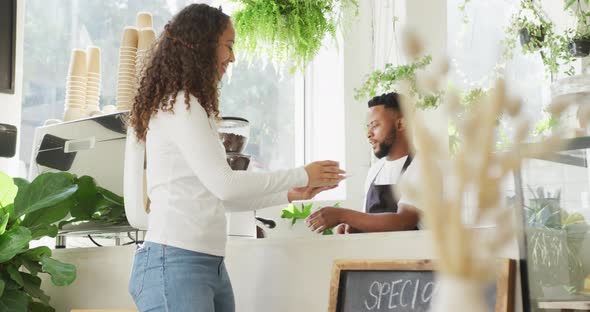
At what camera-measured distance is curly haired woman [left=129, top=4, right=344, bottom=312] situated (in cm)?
155

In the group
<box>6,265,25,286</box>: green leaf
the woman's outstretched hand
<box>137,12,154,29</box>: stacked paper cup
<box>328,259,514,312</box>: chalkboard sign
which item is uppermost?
<box>137,12,154,29</box>: stacked paper cup

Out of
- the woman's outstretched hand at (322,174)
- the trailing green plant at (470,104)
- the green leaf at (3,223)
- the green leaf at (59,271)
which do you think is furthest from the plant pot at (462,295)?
the green leaf at (3,223)

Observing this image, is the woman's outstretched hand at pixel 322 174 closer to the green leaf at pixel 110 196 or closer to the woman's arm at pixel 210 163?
the woman's arm at pixel 210 163

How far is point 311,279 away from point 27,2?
2.44 meters

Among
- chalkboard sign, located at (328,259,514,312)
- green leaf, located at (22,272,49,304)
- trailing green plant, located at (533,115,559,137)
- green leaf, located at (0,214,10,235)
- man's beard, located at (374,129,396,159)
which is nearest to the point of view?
→ trailing green plant, located at (533,115,559,137)

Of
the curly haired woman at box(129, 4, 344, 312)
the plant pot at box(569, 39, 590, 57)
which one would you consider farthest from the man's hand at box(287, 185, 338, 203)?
the plant pot at box(569, 39, 590, 57)

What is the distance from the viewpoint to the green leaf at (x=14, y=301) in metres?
2.31

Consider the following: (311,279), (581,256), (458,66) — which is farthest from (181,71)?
(458,66)

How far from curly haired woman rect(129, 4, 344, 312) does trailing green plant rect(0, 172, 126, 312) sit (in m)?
0.76

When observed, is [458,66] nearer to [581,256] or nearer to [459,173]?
[581,256]

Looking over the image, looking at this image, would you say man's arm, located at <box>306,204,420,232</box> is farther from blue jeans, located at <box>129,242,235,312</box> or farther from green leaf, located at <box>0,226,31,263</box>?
green leaf, located at <box>0,226,31,263</box>

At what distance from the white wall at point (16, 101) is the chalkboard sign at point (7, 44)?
32 millimetres

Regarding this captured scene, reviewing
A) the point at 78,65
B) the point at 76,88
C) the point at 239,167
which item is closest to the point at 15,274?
the point at 239,167

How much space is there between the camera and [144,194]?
1957 mm
